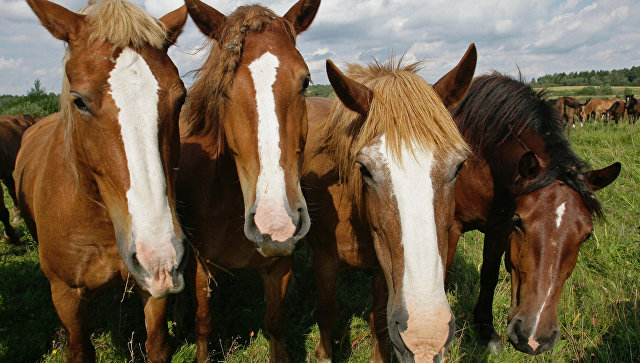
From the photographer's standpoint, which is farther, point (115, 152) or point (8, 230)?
point (8, 230)

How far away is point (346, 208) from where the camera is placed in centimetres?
287

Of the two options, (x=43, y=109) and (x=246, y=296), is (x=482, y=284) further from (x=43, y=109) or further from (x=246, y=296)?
(x=43, y=109)

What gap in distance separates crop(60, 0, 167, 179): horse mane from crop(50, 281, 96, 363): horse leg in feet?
3.55

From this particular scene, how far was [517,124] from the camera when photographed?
3.06m

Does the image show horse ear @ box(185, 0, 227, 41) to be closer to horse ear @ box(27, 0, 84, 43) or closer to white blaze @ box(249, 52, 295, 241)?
white blaze @ box(249, 52, 295, 241)

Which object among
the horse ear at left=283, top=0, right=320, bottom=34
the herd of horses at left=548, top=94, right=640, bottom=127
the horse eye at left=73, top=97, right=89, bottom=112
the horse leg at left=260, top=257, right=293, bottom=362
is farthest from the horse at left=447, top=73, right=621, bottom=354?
the herd of horses at left=548, top=94, right=640, bottom=127

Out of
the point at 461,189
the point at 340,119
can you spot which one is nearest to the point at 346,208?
the point at 340,119

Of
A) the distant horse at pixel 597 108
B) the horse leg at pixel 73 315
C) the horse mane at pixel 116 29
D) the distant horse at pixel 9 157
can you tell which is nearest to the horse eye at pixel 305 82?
the horse mane at pixel 116 29

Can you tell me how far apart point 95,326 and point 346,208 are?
290 cm

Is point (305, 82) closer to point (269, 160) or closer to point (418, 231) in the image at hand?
point (269, 160)

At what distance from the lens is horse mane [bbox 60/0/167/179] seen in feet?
6.01

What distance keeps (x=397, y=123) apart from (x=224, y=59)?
1.10 metres

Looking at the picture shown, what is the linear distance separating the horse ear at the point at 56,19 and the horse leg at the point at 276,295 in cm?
210

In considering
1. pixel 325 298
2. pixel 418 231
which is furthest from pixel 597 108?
pixel 418 231
